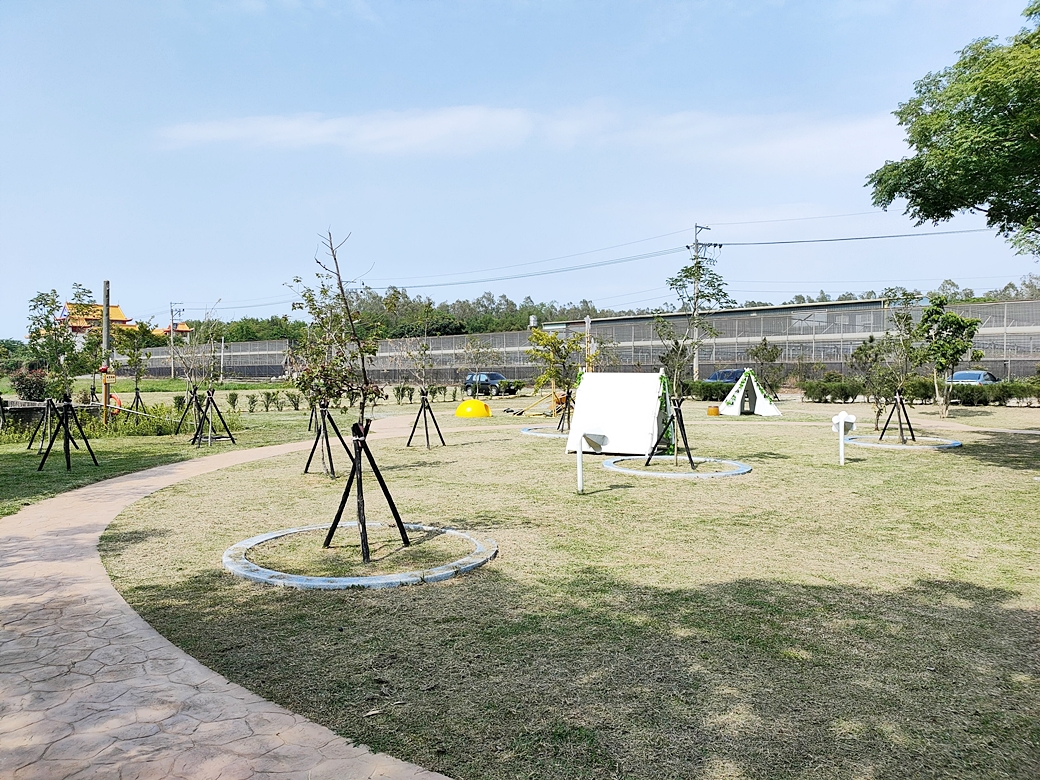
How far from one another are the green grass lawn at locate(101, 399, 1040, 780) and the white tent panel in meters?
3.86

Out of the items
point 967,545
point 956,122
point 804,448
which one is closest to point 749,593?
point 967,545

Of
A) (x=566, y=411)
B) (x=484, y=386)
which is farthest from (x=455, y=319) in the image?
(x=566, y=411)

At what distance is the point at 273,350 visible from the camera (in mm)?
59875

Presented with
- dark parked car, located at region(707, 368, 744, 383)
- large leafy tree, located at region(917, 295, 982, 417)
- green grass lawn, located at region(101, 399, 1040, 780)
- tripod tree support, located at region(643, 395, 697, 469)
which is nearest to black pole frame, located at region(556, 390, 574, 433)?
tripod tree support, located at region(643, 395, 697, 469)

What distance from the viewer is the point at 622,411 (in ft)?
44.7

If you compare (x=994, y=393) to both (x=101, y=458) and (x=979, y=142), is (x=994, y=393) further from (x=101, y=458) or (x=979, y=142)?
(x=101, y=458)

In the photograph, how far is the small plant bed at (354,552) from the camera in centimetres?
604

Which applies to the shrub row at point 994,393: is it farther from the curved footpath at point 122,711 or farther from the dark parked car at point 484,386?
the curved footpath at point 122,711

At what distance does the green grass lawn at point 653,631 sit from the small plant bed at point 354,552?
9cm

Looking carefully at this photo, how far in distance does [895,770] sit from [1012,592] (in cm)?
317

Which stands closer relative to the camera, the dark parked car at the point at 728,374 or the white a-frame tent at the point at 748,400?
the white a-frame tent at the point at 748,400

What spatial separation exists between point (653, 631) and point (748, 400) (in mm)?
20972

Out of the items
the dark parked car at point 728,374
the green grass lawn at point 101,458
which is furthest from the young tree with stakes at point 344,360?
the dark parked car at point 728,374

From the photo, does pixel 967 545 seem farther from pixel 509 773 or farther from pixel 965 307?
pixel 965 307
